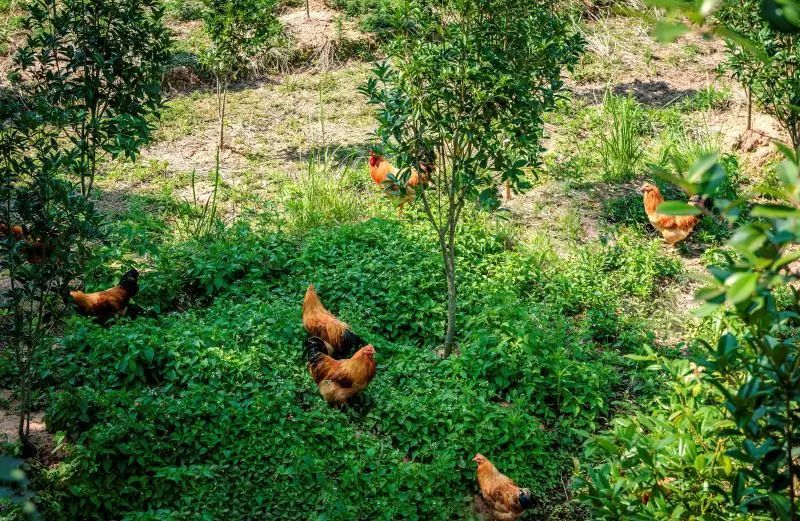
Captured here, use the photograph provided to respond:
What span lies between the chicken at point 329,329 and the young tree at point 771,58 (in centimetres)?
491

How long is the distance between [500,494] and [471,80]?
9.32ft

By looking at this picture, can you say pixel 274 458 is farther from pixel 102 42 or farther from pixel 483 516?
Result: pixel 102 42

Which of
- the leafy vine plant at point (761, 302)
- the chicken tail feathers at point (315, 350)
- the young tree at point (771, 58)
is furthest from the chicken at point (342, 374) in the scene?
the young tree at point (771, 58)

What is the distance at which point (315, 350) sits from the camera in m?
5.72

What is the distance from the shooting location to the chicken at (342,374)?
18.1 feet

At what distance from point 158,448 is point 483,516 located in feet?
7.07

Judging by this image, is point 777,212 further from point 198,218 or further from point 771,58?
point 198,218

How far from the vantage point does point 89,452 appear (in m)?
4.69

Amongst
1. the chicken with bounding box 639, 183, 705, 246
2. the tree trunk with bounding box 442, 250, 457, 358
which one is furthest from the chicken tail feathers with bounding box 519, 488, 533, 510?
the chicken with bounding box 639, 183, 705, 246

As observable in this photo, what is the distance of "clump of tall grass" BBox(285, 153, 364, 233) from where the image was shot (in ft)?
27.1

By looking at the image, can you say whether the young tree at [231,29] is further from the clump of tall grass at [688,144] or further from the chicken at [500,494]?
the chicken at [500,494]

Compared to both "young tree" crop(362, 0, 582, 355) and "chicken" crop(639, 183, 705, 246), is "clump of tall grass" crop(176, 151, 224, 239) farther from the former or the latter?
"chicken" crop(639, 183, 705, 246)

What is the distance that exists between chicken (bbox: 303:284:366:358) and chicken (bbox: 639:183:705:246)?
3543 mm

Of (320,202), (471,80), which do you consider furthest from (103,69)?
(320,202)
